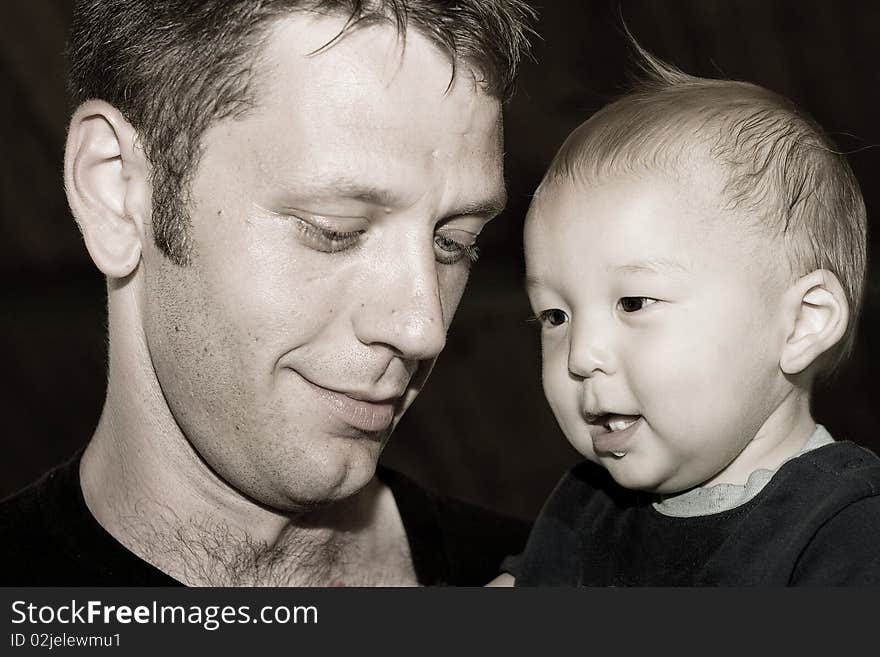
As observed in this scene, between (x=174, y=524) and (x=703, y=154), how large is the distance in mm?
1137

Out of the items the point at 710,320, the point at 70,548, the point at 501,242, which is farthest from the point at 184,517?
the point at 501,242

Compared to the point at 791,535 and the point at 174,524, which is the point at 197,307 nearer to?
the point at 174,524

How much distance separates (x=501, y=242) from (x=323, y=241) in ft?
5.93

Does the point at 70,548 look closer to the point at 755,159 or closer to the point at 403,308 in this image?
the point at 403,308

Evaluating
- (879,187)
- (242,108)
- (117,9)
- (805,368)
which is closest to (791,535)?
(805,368)

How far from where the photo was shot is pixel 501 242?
365cm

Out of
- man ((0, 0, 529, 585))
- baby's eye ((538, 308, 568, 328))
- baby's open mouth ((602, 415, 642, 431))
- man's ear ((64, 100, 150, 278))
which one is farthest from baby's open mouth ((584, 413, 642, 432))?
man's ear ((64, 100, 150, 278))

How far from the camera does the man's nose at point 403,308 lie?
74.6 inches

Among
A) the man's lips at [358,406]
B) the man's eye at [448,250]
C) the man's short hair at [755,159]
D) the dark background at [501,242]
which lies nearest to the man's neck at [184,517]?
the man's lips at [358,406]

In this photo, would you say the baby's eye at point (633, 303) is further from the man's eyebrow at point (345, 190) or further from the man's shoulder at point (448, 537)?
the man's shoulder at point (448, 537)

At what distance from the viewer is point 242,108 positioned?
1.91 m

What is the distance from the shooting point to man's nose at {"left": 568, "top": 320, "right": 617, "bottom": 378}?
1959 mm

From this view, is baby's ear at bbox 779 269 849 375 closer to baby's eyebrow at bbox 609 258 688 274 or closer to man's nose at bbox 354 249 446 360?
baby's eyebrow at bbox 609 258 688 274

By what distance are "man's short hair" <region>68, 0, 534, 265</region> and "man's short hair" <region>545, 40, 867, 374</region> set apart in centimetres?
21
